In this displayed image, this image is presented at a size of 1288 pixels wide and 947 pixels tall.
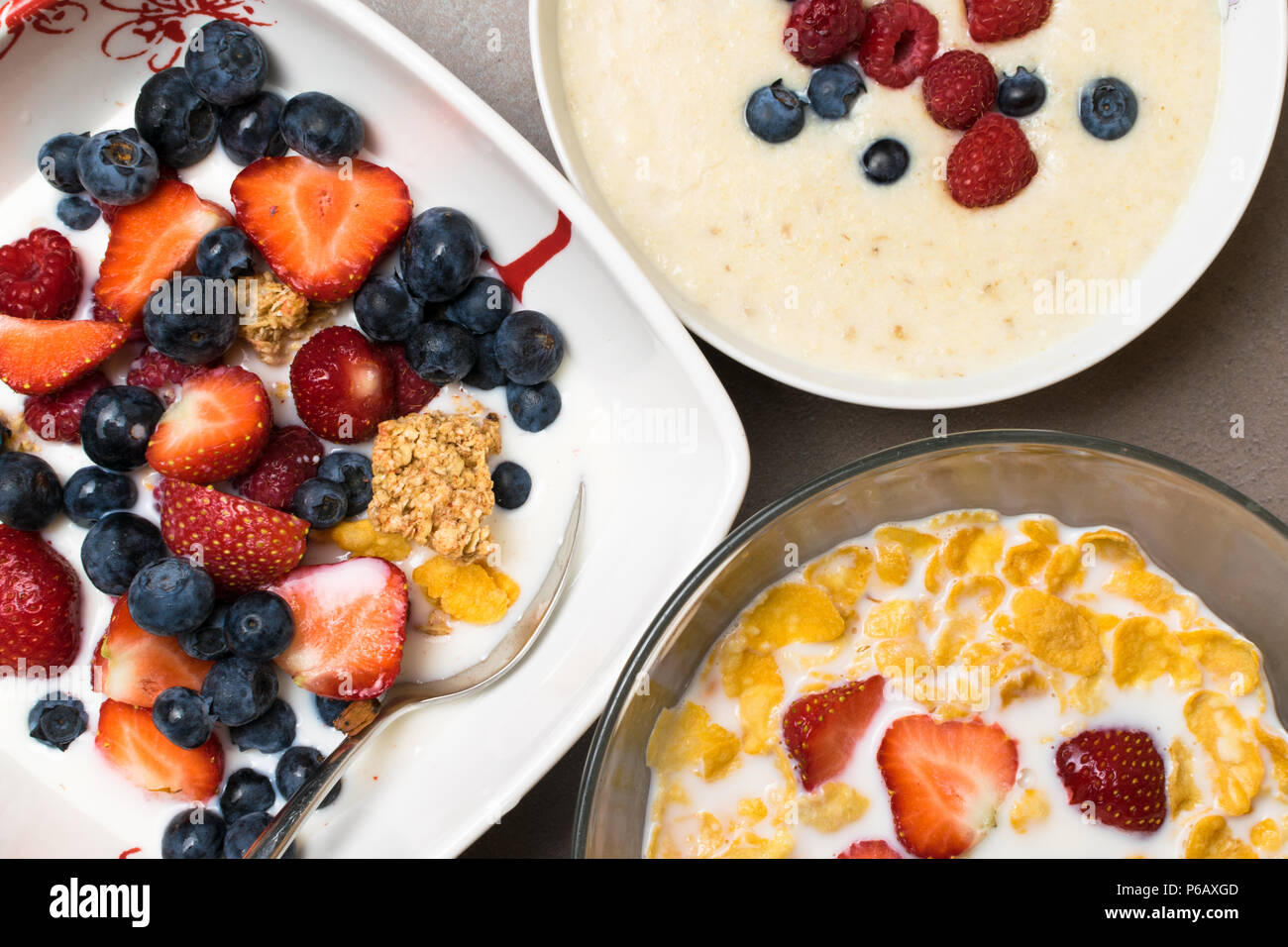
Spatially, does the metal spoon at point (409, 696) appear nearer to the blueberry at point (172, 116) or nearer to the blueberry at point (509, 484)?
the blueberry at point (509, 484)

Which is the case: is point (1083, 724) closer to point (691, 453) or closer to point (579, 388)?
point (691, 453)

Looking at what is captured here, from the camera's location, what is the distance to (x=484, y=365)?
132 cm

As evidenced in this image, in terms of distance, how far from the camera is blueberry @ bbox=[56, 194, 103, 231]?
1.31 m

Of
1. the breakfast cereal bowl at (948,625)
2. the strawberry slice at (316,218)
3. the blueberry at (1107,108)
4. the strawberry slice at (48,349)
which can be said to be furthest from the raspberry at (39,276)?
the blueberry at (1107,108)

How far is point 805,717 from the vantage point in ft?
3.74

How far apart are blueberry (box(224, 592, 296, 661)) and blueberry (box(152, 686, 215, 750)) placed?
8 centimetres

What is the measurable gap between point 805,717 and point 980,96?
76cm

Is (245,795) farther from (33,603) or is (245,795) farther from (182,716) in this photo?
(33,603)

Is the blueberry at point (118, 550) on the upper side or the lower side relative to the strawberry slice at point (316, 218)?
lower

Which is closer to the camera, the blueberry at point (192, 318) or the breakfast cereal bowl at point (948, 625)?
the breakfast cereal bowl at point (948, 625)

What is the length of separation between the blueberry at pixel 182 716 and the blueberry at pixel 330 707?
0.13 meters

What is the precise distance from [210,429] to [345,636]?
0.97 feet

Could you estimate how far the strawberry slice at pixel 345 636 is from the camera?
1270 millimetres
